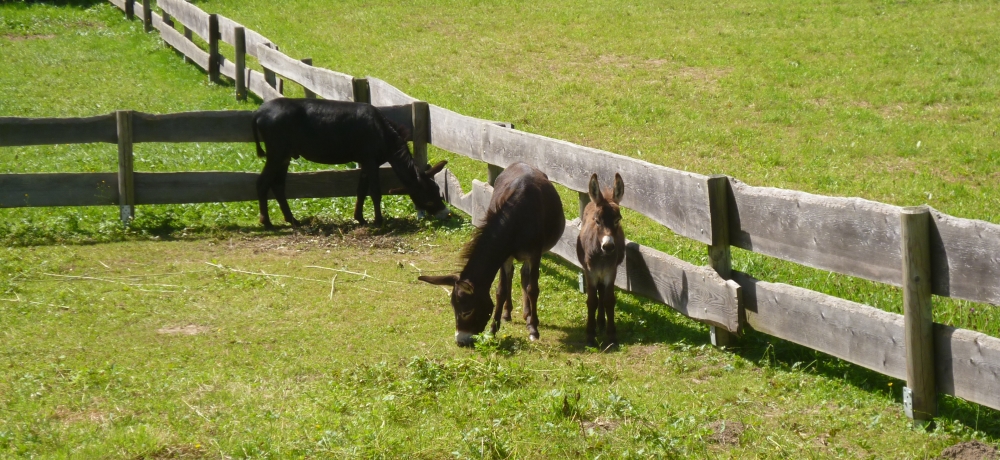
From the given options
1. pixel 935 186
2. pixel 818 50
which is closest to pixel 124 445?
pixel 935 186

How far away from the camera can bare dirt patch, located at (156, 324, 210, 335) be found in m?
7.46

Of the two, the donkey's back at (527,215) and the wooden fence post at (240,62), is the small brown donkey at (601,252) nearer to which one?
the donkey's back at (527,215)

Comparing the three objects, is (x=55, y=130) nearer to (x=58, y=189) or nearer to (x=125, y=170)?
(x=58, y=189)

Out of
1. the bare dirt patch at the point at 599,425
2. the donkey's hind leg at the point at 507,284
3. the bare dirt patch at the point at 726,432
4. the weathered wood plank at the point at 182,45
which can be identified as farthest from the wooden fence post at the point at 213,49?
the bare dirt patch at the point at 726,432

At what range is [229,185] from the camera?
10961 millimetres

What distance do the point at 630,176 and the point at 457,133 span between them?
3.38 meters

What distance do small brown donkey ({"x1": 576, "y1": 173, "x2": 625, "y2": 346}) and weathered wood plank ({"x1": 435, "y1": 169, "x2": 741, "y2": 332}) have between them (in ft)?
1.02

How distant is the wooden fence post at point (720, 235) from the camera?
265 inches

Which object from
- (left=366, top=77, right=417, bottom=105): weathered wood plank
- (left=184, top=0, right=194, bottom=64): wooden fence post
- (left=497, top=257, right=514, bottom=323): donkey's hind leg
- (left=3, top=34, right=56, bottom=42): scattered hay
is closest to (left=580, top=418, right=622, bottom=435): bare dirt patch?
(left=497, top=257, right=514, bottom=323): donkey's hind leg

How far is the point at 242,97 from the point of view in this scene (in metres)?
17.0

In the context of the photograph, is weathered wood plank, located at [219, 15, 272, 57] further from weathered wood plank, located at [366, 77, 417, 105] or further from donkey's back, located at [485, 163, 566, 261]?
donkey's back, located at [485, 163, 566, 261]

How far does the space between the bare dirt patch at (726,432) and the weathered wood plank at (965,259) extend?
52.4 inches

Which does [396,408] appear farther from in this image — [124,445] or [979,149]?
[979,149]

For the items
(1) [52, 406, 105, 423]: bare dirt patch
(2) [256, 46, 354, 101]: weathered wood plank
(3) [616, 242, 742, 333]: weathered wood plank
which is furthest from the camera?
(2) [256, 46, 354, 101]: weathered wood plank
